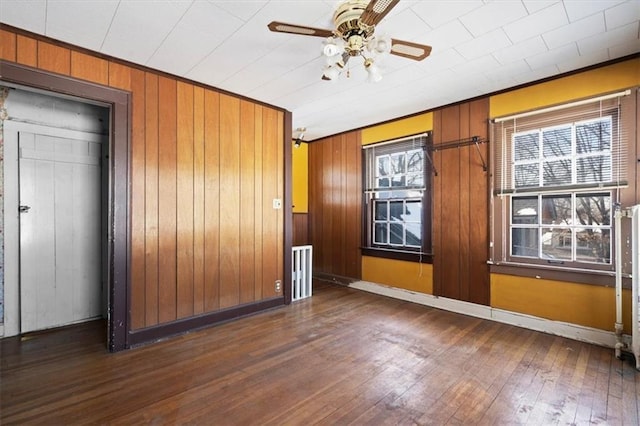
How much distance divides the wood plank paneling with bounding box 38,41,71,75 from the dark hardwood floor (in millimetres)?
2361

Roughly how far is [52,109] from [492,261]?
509 cm

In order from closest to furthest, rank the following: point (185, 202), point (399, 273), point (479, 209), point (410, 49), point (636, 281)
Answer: point (410, 49) → point (636, 281) → point (185, 202) → point (479, 209) → point (399, 273)

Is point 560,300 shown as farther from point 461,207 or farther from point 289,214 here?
point 289,214

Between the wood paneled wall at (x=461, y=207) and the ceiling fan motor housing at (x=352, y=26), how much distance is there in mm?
2329

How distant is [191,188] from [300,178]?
2821 millimetres

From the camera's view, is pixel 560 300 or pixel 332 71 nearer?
pixel 332 71

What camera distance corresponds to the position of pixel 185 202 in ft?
10.1

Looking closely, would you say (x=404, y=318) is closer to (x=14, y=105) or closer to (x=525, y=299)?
Result: (x=525, y=299)

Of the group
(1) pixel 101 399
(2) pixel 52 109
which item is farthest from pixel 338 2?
(2) pixel 52 109

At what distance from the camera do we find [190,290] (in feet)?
10.2

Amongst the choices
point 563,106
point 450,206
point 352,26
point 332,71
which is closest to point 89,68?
point 332,71

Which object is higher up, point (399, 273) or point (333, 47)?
point (333, 47)

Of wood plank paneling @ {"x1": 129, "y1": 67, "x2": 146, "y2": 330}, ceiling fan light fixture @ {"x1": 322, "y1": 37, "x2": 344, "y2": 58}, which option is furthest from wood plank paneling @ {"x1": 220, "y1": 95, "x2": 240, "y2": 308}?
ceiling fan light fixture @ {"x1": 322, "y1": 37, "x2": 344, "y2": 58}

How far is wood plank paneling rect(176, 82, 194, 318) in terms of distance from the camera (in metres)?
3.04
